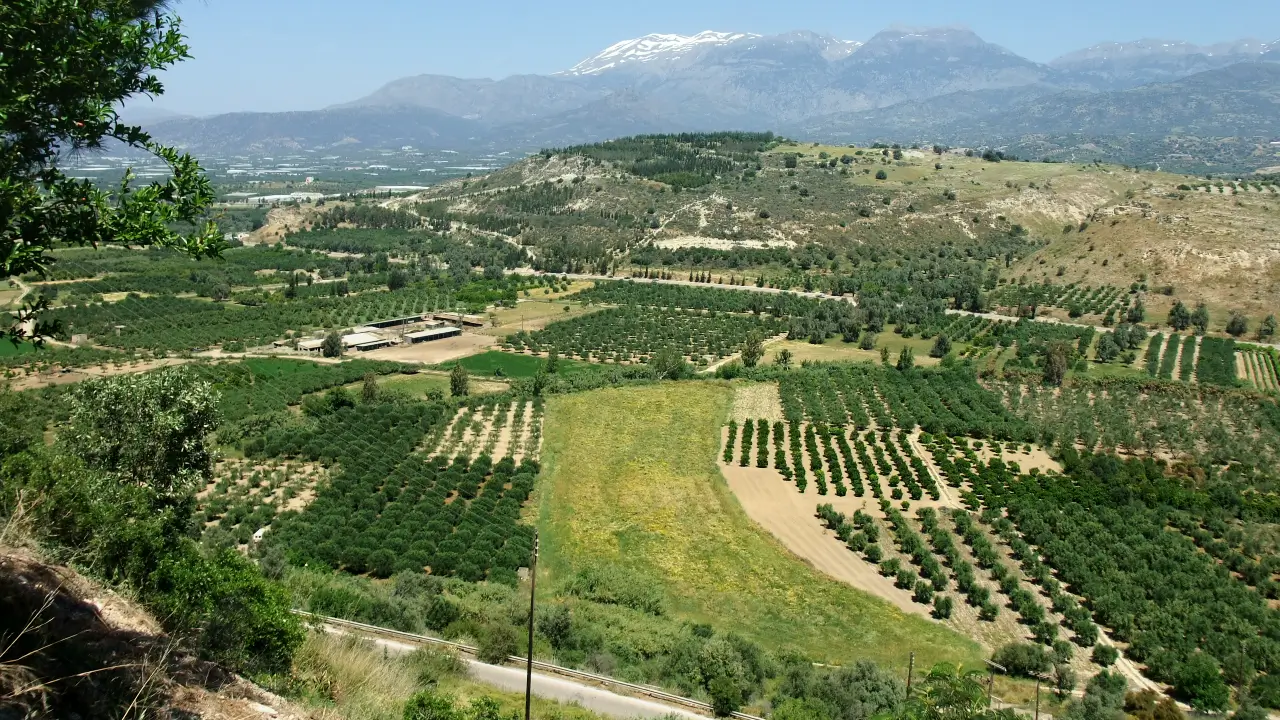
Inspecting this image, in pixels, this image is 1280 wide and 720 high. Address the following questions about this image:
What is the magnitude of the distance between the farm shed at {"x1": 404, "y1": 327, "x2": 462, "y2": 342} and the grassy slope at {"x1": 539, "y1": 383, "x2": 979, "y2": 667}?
28089 mm

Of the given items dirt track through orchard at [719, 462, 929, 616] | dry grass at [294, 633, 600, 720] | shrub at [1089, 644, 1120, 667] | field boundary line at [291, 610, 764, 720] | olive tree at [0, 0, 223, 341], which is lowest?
dirt track through orchard at [719, 462, 929, 616]

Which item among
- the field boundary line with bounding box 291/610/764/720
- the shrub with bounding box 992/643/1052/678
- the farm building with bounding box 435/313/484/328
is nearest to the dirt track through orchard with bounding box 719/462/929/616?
the shrub with bounding box 992/643/1052/678

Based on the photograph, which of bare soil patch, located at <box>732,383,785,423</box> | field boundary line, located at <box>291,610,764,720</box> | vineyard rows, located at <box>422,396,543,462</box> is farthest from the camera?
bare soil patch, located at <box>732,383,785,423</box>

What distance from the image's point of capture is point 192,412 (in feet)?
66.1

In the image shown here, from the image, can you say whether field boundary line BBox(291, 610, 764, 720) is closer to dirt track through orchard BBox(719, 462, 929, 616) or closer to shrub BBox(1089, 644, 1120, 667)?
dirt track through orchard BBox(719, 462, 929, 616)

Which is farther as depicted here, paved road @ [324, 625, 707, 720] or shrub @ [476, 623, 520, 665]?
shrub @ [476, 623, 520, 665]

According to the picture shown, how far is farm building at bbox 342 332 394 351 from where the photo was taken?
68000mm

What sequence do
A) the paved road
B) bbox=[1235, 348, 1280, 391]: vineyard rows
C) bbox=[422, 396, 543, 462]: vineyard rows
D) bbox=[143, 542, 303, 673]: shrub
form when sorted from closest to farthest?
bbox=[143, 542, 303, 673]: shrub → the paved road → bbox=[422, 396, 543, 462]: vineyard rows → bbox=[1235, 348, 1280, 391]: vineyard rows

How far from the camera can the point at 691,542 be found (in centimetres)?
3191

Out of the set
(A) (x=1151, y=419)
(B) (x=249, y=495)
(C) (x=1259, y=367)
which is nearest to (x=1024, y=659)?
(B) (x=249, y=495)

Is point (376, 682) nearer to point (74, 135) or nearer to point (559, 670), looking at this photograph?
point (559, 670)

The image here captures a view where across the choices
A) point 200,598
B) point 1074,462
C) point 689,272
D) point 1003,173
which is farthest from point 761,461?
point 1003,173

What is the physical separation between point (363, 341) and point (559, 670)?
5488 cm

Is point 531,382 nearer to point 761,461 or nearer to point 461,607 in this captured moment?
point 761,461
